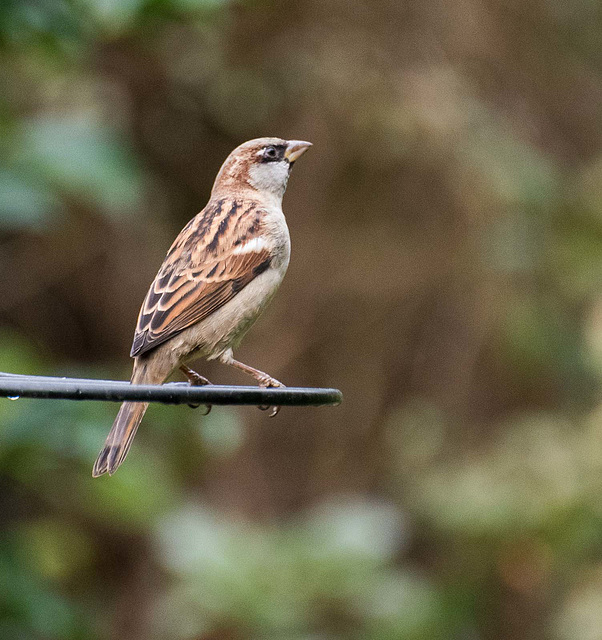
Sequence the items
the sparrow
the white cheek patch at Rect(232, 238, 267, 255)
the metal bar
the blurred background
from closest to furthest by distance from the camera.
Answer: the metal bar
the sparrow
the white cheek patch at Rect(232, 238, 267, 255)
the blurred background

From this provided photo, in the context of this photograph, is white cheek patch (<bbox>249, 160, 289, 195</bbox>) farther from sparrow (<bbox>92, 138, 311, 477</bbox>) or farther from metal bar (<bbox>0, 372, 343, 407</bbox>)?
metal bar (<bbox>0, 372, 343, 407</bbox>)

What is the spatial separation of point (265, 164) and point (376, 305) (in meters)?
3.70

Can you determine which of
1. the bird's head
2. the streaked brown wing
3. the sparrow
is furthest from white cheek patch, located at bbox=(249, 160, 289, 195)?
the streaked brown wing

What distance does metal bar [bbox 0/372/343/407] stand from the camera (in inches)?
102

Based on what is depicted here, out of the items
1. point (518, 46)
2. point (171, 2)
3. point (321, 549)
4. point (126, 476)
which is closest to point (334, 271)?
point (518, 46)

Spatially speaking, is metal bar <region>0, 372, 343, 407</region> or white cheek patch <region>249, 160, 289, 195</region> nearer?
metal bar <region>0, 372, 343, 407</region>

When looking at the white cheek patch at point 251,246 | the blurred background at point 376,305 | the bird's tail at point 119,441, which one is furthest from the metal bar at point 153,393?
the blurred background at point 376,305

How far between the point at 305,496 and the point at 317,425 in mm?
580

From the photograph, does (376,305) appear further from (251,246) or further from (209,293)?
(209,293)

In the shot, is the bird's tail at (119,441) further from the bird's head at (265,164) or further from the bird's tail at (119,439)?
the bird's head at (265,164)

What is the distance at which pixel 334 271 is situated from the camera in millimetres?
8375

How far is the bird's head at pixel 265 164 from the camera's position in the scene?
4941 millimetres

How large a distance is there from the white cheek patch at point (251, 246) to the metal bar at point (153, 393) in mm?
1477

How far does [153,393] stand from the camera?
274 centimetres
